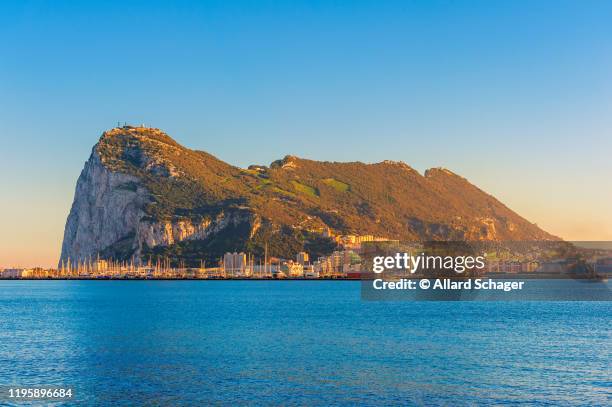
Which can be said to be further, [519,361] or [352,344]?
[352,344]

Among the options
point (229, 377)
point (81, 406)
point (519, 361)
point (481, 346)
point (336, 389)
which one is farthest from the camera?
point (481, 346)

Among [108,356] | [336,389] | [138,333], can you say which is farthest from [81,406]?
[138,333]

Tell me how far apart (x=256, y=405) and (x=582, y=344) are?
152 ft

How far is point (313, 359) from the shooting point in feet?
234

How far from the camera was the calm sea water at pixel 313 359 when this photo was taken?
54.7 meters

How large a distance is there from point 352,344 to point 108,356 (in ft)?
84.4

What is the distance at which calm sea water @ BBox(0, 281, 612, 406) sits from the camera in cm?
5469

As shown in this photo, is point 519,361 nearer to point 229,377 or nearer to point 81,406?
point 229,377

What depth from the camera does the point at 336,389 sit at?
56250 millimetres

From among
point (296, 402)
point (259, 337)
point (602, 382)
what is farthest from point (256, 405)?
point (259, 337)

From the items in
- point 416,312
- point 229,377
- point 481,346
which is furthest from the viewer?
point 416,312

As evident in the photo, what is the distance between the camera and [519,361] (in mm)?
70188

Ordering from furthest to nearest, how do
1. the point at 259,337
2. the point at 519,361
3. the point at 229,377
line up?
1. the point at 259,337
2. the point at 519,361
3. the point at 229,377

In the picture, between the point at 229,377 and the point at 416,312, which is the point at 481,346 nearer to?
the point at 229,377
